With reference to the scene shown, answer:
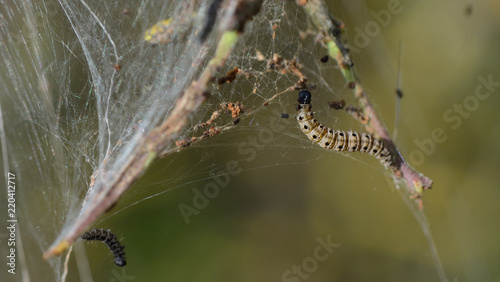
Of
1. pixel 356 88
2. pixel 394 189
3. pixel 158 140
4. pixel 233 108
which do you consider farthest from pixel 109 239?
pixel 394 189

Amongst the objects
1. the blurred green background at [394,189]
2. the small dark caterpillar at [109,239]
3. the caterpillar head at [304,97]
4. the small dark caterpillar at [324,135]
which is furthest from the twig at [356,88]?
the small dark caterpillar at [109,239]

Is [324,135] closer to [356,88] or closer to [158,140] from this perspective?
[356,88]

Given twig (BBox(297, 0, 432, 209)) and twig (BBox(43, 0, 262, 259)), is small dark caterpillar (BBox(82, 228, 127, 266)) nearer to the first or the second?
twig (BBox(43, 0, 262, 259))

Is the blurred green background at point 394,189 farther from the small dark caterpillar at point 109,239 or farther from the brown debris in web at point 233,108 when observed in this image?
the brown debris in web at point 233,108

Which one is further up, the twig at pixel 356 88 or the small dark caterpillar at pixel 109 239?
the twig at pixel 356 88

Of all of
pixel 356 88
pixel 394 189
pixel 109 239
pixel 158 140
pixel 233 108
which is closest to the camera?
pixel 158 140

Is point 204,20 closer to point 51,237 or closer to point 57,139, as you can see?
point 57,139

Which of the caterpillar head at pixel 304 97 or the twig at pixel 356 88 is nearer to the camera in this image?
the twig at pixel 356 88
